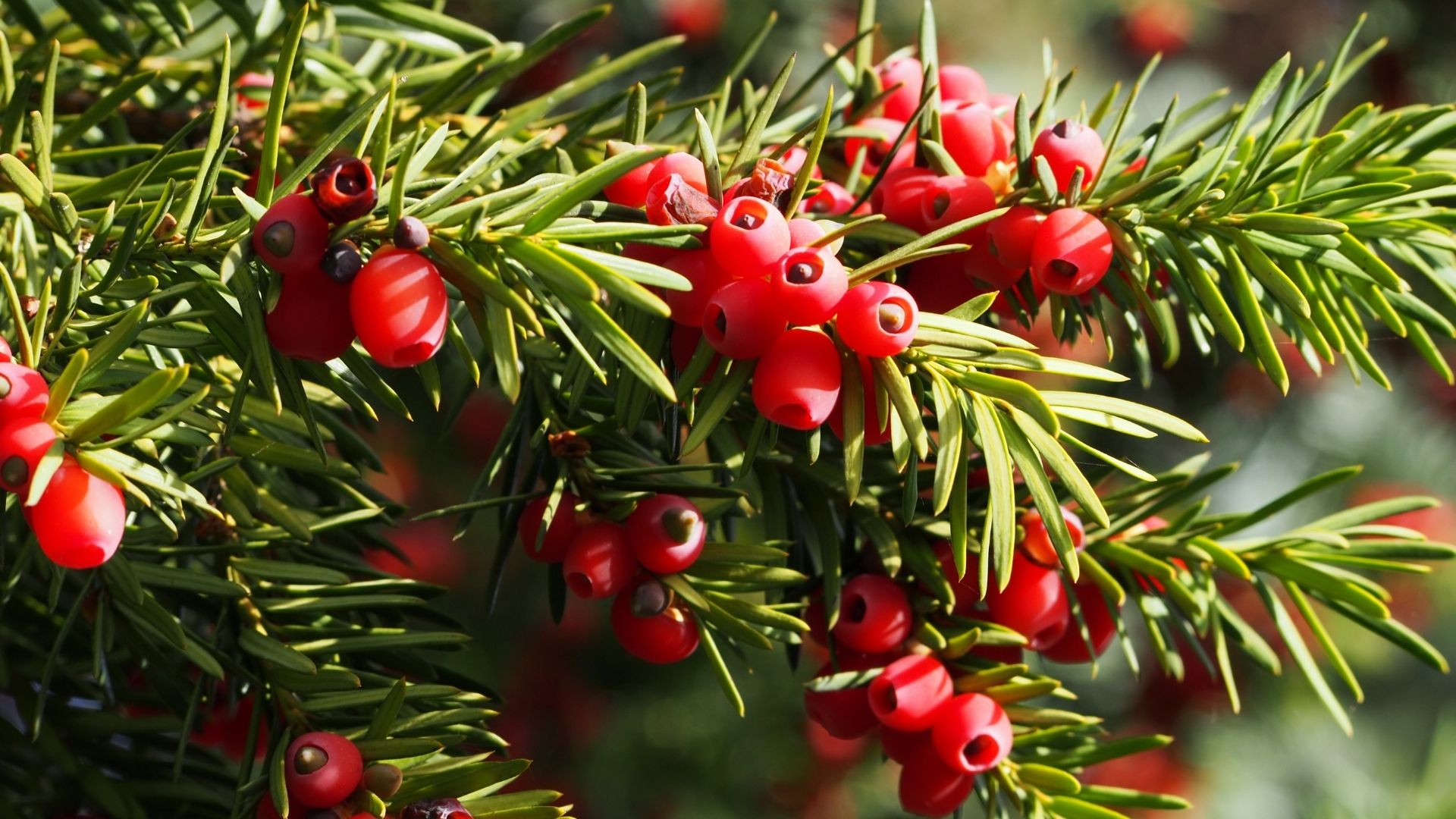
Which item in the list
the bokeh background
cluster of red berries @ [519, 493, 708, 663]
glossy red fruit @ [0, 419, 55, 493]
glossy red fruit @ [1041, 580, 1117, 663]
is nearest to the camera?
glossy red fruit @ [0, 419, 55, 493]

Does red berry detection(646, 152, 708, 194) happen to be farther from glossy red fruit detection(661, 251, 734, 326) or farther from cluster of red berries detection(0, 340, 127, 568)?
cluster of red berries detection(0, 340, 127, 568)

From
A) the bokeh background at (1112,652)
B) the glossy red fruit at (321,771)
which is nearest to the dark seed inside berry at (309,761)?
the glossy red fruit at (321,771)

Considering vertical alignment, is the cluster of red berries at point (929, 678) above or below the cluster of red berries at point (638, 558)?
below

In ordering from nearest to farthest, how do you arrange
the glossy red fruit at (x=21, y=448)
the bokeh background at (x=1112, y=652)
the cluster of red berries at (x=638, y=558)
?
the glossy red fruit at (x=21, y=448) → the cluster of red berries at (x=638, y=558) → the bokeh background at (x=1112, y=652)

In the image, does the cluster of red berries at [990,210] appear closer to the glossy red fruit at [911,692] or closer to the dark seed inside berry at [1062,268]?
the dark seed inside berry at [1062,268]

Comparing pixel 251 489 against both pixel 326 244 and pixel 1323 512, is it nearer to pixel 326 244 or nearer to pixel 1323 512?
pixel 326 244

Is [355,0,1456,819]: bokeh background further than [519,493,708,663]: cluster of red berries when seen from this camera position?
Yes

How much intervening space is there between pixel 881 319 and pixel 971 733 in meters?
0.19

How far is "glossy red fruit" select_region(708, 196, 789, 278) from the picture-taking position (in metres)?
0.36

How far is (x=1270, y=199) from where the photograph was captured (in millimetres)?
475

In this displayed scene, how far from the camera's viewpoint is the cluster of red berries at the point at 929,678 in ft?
1.57

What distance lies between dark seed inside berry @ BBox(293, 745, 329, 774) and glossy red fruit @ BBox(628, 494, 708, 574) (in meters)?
0.13

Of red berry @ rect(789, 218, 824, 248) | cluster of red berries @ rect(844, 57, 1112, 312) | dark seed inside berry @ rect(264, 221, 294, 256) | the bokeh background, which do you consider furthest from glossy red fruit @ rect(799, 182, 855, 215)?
the bokeh background

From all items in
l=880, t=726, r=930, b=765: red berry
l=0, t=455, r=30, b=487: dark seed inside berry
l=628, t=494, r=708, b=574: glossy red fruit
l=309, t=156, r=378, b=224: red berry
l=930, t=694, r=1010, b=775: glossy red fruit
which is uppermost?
l=309, t=156, r=378, b=224: red berry
